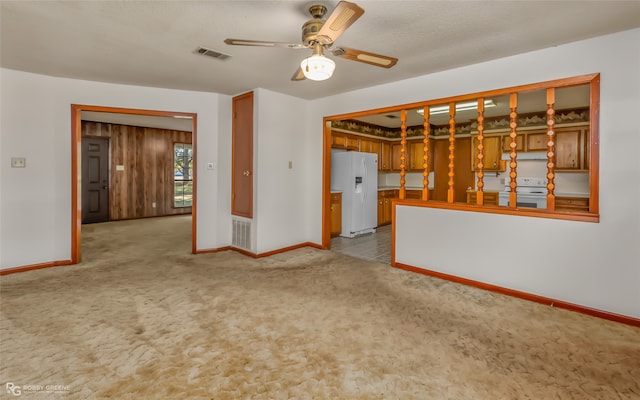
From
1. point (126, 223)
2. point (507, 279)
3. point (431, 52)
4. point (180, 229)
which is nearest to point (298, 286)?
point (507, 279)

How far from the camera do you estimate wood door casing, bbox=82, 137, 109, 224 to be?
7.57 m

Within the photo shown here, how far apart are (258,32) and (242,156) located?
2.46 metres

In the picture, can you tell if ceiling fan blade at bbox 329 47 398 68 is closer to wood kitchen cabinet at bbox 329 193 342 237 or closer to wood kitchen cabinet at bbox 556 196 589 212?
wood kitchen cabinet at bbox 329 193 342 237

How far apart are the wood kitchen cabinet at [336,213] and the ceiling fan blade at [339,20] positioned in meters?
3.98

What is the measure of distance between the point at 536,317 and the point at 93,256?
557 cm

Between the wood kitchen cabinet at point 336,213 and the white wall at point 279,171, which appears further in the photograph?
the wood kitchen cabinet at point 336,213

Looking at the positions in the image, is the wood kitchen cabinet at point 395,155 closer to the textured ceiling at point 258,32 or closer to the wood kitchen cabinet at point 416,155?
the wood kitchen cabinet at point 416,155

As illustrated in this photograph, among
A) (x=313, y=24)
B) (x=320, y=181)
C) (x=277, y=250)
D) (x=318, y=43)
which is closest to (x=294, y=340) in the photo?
(x=318, y=43)

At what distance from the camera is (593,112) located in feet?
9.50

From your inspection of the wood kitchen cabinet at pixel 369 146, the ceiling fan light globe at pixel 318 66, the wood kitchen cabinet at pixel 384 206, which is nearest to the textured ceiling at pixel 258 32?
the ceiling fan light globe at pixel 318 66

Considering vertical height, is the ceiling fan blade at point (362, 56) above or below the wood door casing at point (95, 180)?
above

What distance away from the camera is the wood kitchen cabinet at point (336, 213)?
242 inches

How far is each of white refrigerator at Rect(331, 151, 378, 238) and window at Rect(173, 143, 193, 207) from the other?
15.9 ft

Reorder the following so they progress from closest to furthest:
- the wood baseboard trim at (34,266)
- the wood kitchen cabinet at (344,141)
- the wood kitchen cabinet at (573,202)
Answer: the wood baseboard trim at (34,266) < the wood kitchen cabinet at (573,202) < the wood kitchen cabinet at (344,141)
